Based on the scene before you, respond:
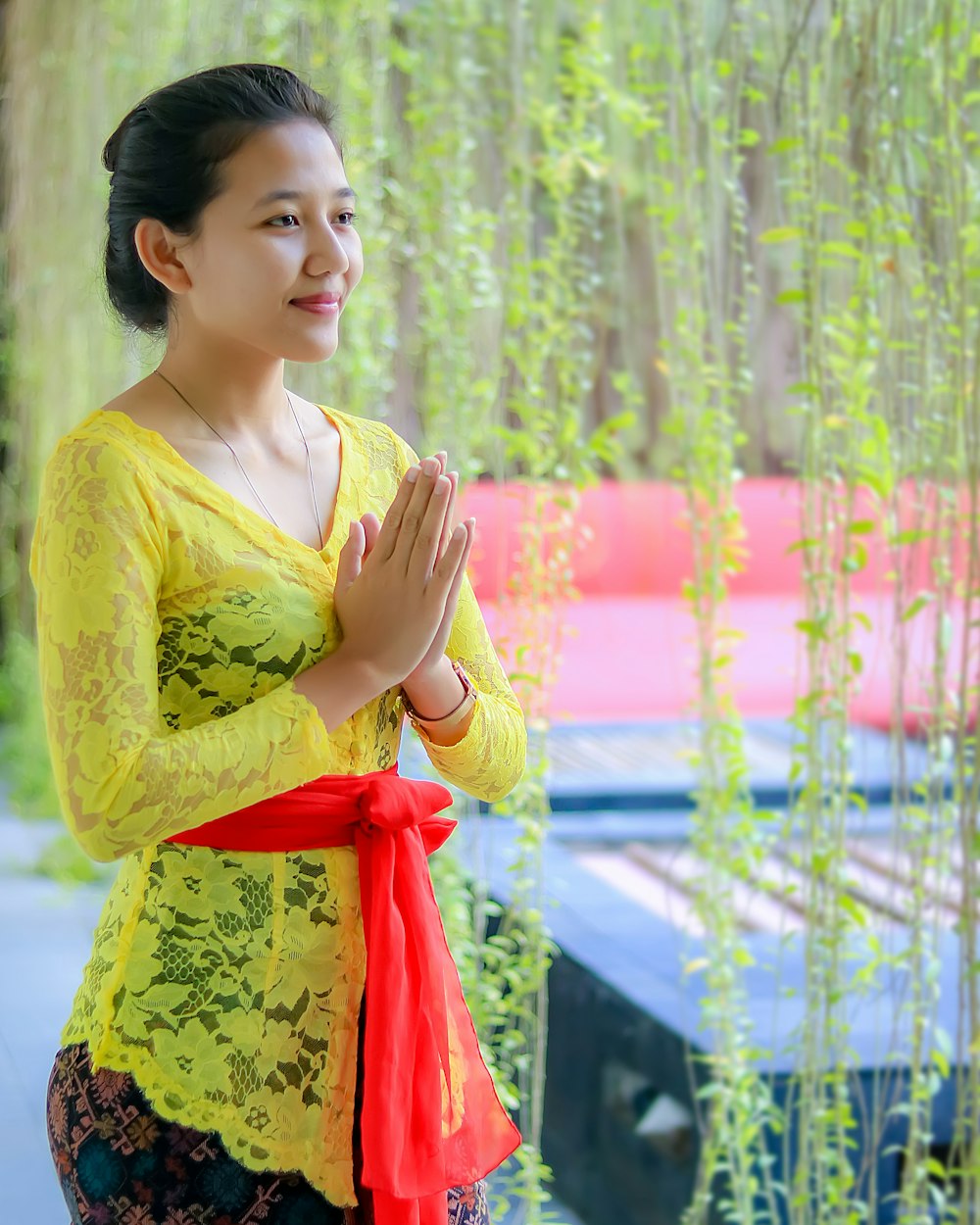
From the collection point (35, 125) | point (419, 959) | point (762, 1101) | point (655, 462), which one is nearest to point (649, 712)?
point (655, 462)

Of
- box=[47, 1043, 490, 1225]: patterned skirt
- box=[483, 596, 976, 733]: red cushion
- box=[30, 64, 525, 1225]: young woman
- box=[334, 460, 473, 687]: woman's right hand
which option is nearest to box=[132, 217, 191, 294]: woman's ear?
box=[30, 64, 525, 1225]: young woman

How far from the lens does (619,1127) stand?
108 inches

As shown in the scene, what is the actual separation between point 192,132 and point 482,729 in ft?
1.50

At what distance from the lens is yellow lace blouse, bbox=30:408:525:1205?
0.90 meters

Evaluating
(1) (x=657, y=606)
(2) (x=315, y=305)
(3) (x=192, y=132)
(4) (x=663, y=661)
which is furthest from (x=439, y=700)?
(1) (x=657, y=606)

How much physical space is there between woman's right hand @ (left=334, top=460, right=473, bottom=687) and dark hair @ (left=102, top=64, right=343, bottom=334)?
0.82 ft

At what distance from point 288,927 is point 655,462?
19.6ft

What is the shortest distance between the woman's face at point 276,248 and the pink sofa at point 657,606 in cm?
330

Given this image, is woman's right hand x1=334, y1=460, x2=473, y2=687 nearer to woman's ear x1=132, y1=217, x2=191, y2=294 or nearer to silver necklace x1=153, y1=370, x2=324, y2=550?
silver necklace x1=153, y1=370, x2=324, y2=550

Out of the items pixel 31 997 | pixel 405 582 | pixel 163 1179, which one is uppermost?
pixel 405 582

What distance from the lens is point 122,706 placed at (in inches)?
34.8

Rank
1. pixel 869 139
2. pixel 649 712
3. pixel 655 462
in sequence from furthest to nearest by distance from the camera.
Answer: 1. pixel 655 462
2. pixel 649 712
3. pixel 869 139

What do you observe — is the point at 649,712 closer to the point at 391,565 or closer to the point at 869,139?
the point at 869,139

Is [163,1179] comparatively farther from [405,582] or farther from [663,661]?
[663,661]
